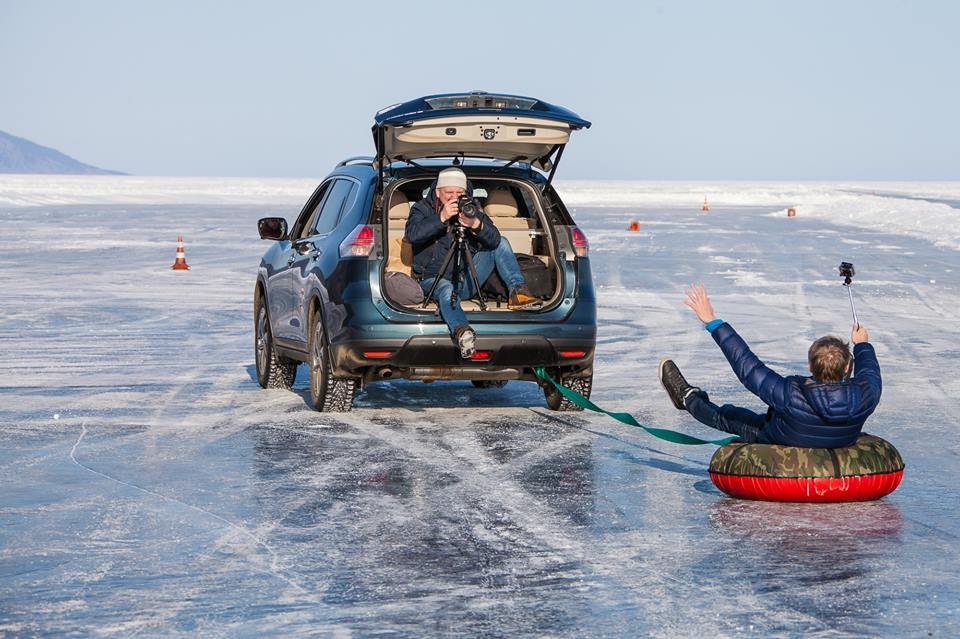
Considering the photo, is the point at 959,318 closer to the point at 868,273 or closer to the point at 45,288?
the point at 868,273

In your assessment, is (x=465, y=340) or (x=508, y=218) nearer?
(x=465, y=340)

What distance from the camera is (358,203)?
1084cm

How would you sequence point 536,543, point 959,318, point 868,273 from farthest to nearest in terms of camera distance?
point 868,273 < point 959,318 < point 536,543

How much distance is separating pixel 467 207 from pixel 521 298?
862 mm

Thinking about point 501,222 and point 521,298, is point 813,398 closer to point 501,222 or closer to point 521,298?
point 521,298

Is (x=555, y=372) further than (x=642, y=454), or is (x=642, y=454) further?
(x=555, y=372)

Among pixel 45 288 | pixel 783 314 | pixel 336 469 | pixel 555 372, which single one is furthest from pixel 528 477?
pixel 45 288

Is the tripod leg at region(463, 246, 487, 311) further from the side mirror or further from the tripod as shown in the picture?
the side mirror

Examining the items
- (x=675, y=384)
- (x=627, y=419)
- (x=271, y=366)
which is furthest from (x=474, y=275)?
(x=271, y=366)

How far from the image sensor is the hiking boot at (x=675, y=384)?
8844mm

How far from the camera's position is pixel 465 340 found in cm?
1008

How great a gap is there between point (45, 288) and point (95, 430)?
12.7 metres

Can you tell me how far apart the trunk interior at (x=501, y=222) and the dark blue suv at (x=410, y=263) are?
0.01 meters

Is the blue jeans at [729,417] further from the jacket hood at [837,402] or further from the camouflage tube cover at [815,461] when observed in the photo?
the jacket hood at [837,402]
